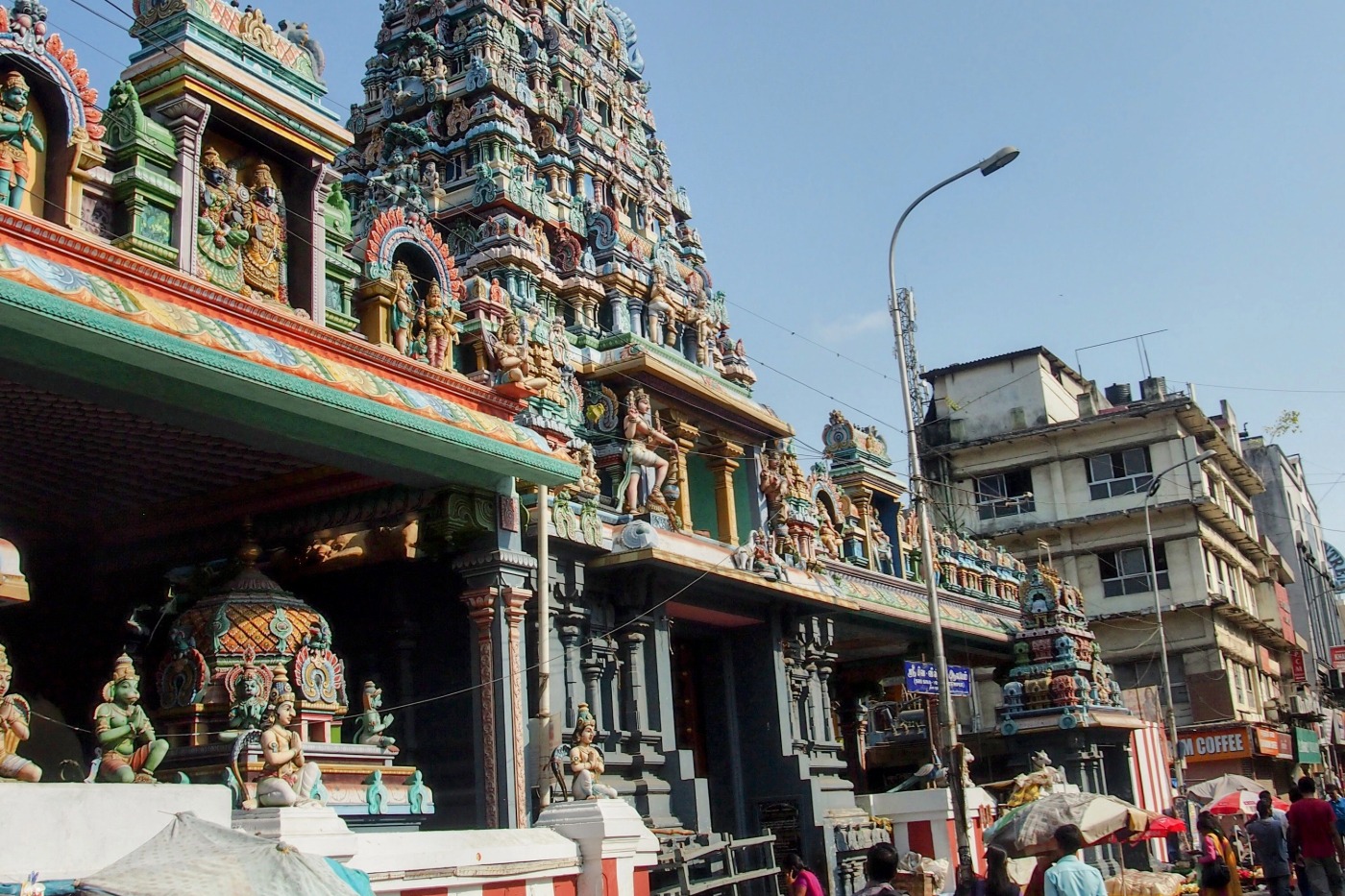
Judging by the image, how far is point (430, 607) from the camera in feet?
62.9

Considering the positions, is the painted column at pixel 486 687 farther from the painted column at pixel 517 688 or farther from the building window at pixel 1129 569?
the building window at pixel 1129 569

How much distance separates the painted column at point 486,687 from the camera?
17.4 meters

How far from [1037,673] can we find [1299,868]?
17352 millimetres

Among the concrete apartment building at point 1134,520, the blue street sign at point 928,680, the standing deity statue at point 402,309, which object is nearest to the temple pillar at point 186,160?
the standing deity statue at point 402,309

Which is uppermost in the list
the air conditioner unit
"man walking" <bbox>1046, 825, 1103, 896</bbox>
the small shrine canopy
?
the air conditioner unit

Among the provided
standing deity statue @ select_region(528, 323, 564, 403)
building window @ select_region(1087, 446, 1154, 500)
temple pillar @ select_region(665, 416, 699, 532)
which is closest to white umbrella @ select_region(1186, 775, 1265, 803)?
temple pillar @ select_region(665, 416, 699, 532)

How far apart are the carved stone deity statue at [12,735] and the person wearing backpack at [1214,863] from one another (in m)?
12.3

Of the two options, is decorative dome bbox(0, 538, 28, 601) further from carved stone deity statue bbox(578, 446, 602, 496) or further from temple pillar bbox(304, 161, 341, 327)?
carved stone deity statue bbox(578, 446, 602, 496)

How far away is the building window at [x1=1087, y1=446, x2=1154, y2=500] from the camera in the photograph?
48938mm

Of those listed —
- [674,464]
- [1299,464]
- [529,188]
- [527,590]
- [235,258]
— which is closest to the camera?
[235,258]

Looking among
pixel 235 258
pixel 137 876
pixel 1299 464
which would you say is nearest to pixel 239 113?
pixel 235 258

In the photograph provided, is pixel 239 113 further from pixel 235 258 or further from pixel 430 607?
pixel 430 607

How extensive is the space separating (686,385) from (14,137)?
14383mm

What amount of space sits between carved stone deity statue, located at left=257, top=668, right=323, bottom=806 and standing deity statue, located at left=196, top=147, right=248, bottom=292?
5.05 m
